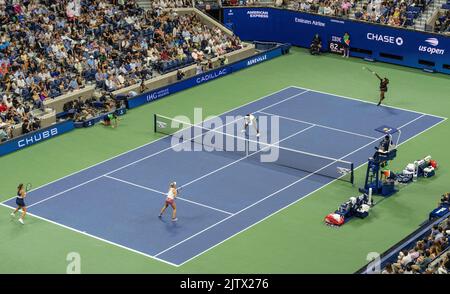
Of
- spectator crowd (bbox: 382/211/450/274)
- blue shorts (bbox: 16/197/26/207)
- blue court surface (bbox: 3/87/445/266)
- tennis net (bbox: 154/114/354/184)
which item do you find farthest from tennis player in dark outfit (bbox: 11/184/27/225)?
spectator crowd (bbox: 382/211/450/274)

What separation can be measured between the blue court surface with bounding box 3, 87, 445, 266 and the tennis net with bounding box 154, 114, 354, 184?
503 millimetres

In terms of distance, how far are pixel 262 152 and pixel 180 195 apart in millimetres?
6372

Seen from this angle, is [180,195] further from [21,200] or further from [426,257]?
[426,257]

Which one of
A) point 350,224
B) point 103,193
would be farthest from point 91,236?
point 350,224

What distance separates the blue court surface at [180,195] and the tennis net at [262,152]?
0.50 metres

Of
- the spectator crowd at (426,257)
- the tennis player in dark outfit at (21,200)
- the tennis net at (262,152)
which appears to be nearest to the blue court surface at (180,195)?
the tennis net at (262,152)

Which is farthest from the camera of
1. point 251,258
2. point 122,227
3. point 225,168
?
point 225,168

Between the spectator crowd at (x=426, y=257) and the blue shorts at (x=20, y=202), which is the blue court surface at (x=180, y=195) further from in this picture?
the spectator crowd at (x=426, y=257)

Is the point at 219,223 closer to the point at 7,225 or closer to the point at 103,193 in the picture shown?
the point at 103,193

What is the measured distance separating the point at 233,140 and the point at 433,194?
10.8 metres

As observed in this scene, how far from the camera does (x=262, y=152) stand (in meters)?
47.6

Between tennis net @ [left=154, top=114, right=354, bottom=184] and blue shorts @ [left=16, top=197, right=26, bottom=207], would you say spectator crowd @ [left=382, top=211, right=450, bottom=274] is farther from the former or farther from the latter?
blue shorts @ [left=16, top=197, right=26, bottom=207]

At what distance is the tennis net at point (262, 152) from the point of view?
148 feet

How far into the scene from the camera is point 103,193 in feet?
141
